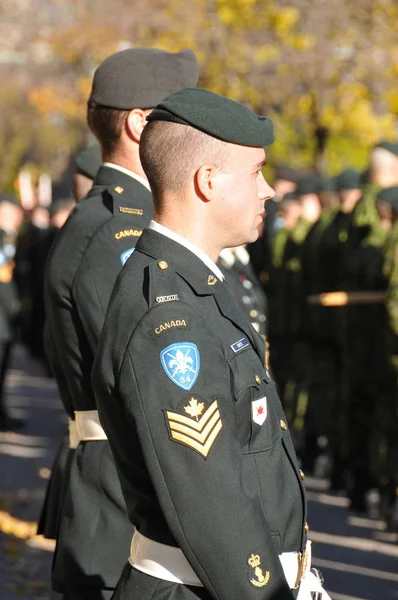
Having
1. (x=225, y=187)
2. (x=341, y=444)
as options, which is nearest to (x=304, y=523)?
(x=225, y=187)

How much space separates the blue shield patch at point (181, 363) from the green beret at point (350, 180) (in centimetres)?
699

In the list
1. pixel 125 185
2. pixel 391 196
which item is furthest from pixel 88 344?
pixel 391 196

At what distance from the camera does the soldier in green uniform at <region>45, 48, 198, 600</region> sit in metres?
3.79

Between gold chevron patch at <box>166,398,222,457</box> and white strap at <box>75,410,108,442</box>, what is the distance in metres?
1.30

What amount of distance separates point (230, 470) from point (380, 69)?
1536cm

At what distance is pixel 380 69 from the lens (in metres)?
17.4

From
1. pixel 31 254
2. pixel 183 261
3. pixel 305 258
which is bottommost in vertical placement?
pixel 31 254

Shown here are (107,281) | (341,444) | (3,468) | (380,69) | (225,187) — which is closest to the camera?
(225,187)

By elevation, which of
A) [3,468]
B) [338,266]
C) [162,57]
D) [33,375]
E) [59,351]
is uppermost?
[162,57]

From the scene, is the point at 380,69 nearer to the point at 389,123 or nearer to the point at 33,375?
the point at 389,123

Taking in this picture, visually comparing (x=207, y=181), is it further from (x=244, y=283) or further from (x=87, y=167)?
(x=87, y=167)

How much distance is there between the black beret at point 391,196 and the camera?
777 centimetres

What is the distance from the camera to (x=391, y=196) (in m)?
7.87

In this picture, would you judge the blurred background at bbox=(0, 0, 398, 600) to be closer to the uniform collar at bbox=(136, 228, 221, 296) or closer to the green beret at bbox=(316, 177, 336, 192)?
the green beret at bbox=(316, 177, 336, 192)
